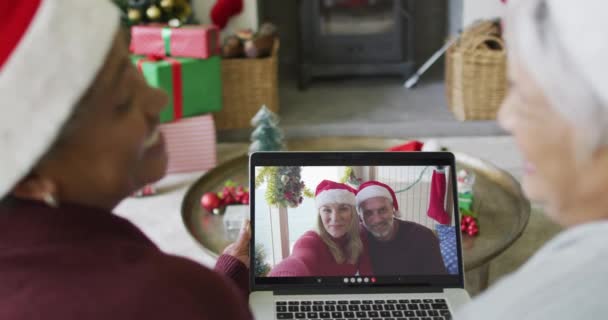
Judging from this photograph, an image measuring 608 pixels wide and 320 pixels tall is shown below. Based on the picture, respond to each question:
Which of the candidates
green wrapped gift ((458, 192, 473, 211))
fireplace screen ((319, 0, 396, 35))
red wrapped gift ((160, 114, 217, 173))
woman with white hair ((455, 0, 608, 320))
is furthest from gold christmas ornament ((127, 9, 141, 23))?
woman with white hair ((455, 0, 608, 320))

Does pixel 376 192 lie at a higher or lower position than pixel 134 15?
lower

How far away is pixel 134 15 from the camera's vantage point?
3000mm

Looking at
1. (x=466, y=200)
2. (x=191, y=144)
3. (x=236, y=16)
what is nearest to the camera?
(x=466, y=200)

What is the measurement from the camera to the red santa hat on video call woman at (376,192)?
132 centimetres

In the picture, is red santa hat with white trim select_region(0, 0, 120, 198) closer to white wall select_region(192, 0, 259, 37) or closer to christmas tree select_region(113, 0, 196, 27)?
christmas tree select_region(113, 0, 196, 27)

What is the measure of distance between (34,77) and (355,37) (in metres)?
3.14

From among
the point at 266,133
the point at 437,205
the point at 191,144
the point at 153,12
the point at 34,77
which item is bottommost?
the point at 191,144

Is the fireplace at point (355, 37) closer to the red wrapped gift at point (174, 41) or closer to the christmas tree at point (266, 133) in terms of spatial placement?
the red wrapped gift at point (174, 41)

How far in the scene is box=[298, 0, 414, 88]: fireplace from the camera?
3646 millimetres

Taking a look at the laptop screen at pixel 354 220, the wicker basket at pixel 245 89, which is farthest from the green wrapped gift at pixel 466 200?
the wicker basket at pixel 245 89

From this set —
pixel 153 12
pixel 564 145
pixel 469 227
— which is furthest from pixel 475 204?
pixel 153 12

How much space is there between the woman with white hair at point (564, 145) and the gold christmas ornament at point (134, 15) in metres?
2.57

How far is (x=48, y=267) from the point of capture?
2.30 ft

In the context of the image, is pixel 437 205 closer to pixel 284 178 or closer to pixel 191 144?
pixel 284 178
